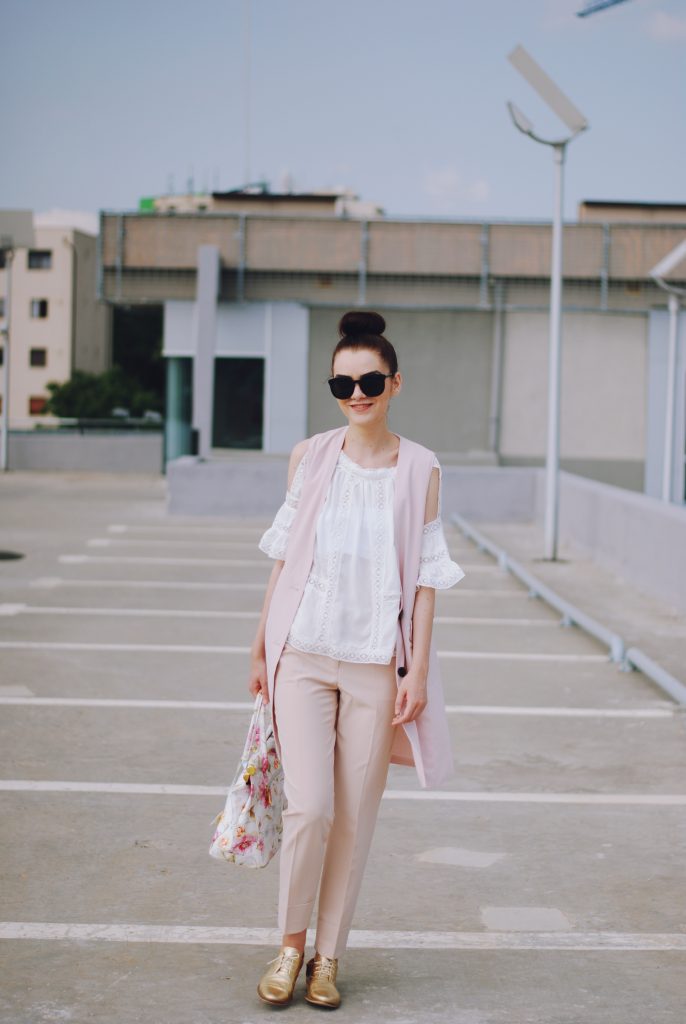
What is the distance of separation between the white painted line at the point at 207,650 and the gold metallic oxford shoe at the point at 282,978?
6.17 m

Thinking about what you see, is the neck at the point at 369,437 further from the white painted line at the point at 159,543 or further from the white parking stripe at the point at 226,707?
the white painted line at the point at 159,543

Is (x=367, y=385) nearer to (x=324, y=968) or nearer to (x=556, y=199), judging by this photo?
(x=324, y=968)

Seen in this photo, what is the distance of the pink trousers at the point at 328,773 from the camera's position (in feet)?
12.6

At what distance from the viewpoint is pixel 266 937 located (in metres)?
4.50

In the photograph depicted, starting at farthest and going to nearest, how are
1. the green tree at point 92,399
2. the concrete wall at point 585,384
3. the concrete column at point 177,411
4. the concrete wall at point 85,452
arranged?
the green tree at point 92,399 < the concrete wall at point 85,452 < the concrete column at point 177,411 < the concrete wall at point 585,384

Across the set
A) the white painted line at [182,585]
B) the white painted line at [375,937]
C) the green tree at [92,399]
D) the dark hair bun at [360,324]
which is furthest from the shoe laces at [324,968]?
the green tree at [92,399]

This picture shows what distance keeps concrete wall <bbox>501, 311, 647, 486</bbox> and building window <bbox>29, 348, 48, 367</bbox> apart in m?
50.4

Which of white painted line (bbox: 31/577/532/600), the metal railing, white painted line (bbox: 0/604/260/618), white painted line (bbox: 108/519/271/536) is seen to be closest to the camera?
the metal railing

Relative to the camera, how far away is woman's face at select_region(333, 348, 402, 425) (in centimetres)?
400

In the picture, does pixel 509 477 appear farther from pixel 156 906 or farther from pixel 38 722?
pixel 156 906

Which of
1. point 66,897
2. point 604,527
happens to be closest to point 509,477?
point 604,527

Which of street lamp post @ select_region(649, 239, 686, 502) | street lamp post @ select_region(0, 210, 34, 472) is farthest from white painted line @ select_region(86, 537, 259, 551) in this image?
street lamp post @ select_region(0, 210, 34, 472)

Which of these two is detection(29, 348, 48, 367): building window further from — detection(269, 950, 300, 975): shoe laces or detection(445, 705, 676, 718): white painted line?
detection(269, 950, 300, 975): shoe laces

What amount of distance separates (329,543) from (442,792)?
9.15 feet
